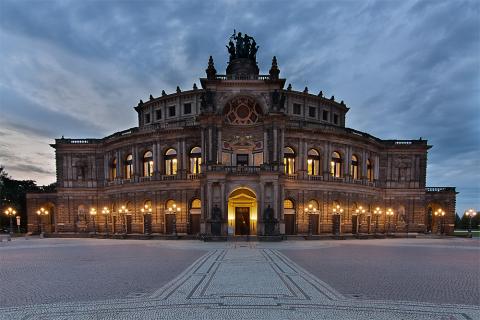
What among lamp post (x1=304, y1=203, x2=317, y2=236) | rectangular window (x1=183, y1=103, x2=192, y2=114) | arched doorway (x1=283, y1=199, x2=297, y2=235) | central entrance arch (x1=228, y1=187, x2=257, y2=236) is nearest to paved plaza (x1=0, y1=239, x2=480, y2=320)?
central entrance arch (x1=228, y1=187, x2=257, y2=236)

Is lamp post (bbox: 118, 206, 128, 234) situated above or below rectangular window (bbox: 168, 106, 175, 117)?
below

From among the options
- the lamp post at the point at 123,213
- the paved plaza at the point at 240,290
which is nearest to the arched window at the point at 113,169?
the lamp post at the point at 123,213

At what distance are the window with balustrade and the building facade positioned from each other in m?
0.17

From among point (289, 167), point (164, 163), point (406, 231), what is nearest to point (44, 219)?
point (164, 163)

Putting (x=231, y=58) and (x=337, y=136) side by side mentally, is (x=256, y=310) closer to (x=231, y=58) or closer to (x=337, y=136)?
(x=337, y=136)

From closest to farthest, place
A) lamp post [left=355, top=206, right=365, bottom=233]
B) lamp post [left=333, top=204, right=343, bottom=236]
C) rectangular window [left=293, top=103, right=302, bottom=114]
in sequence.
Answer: lamp post [left=333, top=204, right=343, bottom=236] → lamp post [left=355, top=206, right=365, bottom=233] → rectangular window [left=293, top=103, right=302, bottom=114]

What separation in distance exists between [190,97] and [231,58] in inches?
392

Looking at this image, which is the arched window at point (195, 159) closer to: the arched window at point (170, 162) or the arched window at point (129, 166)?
the arched window at point (170, 162)

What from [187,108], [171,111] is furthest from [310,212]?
[171,111]

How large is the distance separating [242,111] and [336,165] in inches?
668

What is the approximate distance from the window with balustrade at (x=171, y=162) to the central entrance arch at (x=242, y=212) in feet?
33.9

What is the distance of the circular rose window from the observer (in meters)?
37.3

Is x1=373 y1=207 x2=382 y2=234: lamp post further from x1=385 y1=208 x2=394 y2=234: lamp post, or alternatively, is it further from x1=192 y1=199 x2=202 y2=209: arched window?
x1=192 y1=199 x2=202 y2=209: arched window

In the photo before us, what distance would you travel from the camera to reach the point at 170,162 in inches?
1618
